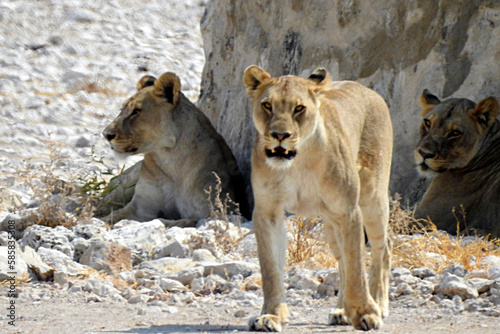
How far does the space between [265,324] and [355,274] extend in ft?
1.72

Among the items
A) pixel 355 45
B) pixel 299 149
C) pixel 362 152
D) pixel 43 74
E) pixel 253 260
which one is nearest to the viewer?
pixel 299 149

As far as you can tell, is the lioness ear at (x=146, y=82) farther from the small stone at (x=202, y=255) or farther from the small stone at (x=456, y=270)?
the small stone at (x=456, y=270)

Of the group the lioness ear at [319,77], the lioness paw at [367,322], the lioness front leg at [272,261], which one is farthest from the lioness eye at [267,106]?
the lioness paw at [367,322]

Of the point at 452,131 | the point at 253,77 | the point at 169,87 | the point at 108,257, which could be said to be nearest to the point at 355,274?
the point at 253,77

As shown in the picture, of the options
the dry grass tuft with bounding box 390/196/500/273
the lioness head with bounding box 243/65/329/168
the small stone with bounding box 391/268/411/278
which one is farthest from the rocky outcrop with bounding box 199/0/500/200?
the lioness head with bounding box 243/65/329/168

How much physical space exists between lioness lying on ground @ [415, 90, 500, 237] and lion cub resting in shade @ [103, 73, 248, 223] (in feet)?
6.88

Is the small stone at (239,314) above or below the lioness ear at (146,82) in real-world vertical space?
below

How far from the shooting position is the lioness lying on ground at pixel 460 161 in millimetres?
7125

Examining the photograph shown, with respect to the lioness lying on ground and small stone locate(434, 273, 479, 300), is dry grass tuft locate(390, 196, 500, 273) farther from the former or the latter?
the lioness lying on ground

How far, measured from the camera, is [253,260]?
6074mm

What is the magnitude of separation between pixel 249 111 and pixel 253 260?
3.56 meters

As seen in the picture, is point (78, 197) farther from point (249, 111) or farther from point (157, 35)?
point (157, 35)

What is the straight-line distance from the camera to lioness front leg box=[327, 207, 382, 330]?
14.2 feet

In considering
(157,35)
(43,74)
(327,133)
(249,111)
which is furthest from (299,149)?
(157,35)
